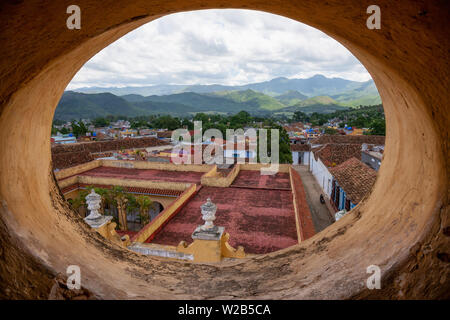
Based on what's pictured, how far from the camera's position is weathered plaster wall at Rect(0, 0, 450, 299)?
4.75ft

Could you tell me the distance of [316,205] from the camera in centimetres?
2027

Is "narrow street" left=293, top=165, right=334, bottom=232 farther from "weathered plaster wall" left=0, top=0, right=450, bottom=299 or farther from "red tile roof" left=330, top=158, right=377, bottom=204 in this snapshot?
"weathered plaster wall" left=0, top=0, right=450, bottom=299

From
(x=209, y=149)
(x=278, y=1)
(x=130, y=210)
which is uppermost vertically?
(x=278, y=1)

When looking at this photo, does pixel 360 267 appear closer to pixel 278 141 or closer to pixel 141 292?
pixel 141 292

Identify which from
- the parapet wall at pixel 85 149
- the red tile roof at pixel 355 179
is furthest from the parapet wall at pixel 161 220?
the parapet wall at pixel 85 149

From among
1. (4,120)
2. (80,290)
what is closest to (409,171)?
(80,290)

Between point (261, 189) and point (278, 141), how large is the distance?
16.5m

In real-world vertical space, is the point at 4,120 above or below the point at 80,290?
above

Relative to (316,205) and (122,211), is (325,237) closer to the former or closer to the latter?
(122,211)

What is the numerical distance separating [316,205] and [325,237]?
18655 mm

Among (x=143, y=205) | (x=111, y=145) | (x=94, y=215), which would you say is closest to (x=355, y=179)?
(x=143, y=205)

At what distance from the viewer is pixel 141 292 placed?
2023mm

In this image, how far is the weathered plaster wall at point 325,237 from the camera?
1446mm

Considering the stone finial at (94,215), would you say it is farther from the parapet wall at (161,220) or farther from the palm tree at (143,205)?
the palm tree at (143,205)
